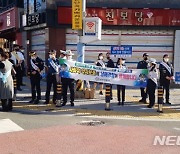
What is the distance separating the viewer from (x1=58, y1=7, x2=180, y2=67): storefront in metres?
17.8

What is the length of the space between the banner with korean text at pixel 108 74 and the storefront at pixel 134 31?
600cm

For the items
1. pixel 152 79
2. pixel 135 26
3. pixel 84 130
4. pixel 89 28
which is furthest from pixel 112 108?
pixel 135 26

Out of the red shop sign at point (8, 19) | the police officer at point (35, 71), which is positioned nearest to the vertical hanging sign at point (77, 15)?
the police officer at point (35, 71)

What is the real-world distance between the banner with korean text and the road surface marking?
3.55 meters

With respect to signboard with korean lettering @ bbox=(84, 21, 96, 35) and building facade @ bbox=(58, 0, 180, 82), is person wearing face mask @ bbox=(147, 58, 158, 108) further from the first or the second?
building facade @ bbox=(58, 0, 180, 82)

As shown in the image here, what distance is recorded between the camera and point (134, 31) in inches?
719

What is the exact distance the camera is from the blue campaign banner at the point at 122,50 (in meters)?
18.0

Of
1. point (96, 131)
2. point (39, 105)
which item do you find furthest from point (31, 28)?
point (96, 131)

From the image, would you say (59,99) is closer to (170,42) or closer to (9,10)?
(170,42)

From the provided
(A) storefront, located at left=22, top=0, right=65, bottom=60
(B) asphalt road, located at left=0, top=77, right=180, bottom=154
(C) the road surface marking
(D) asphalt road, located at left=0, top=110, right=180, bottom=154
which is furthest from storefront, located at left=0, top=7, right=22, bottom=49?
(C) the road surface marking

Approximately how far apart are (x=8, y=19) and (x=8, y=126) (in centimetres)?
1784

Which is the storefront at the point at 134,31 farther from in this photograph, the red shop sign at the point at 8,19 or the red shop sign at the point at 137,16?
the red shop sign at the point at 8,19

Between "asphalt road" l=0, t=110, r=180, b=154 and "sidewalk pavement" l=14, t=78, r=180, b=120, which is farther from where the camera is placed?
"sidewalk pavement" l=14, t=78, r=180, b=120

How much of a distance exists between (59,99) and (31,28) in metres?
9.68
